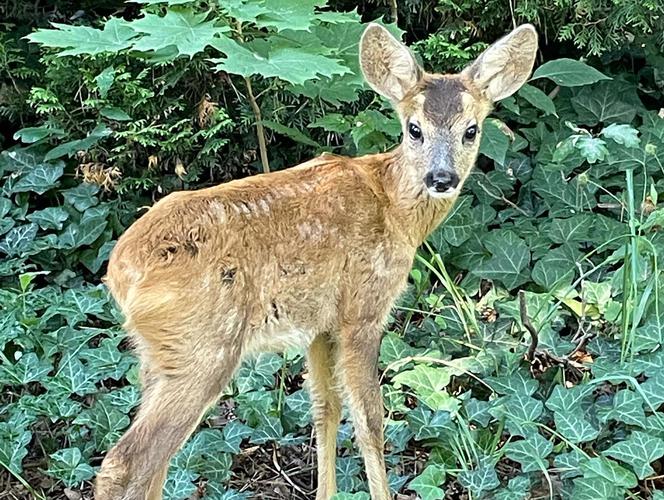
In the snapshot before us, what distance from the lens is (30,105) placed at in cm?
657

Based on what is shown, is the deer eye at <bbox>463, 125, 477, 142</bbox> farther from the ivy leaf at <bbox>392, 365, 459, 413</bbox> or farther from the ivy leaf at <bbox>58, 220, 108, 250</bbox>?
the ivy leaf at <bbox>58, 220, 108, 250</bbox>

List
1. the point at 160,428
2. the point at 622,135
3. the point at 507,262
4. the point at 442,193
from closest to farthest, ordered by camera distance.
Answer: the point at 160,428 < the point at 442,193 < the point at 622,135 < the point at 507,262

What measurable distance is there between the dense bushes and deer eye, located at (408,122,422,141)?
51 cm

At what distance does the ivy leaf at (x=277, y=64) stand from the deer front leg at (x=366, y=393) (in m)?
1.07

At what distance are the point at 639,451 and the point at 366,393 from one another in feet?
3.71

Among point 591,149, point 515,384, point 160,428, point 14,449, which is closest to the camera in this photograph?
point 160,428

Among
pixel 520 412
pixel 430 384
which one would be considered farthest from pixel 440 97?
pixel 520 412

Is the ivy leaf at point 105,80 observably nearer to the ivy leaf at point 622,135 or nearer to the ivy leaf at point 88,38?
the ivy leaf at point 88,38

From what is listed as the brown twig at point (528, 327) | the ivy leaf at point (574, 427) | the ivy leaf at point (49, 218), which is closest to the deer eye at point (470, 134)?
the brown twig at point (528, 327)

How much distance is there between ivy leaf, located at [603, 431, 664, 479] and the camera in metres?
4.28

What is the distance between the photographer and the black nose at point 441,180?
14.8ft

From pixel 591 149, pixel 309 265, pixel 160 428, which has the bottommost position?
pixel 160 428

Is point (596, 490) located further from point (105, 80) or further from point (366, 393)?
point (105, 80)

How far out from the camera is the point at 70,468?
461 cm
